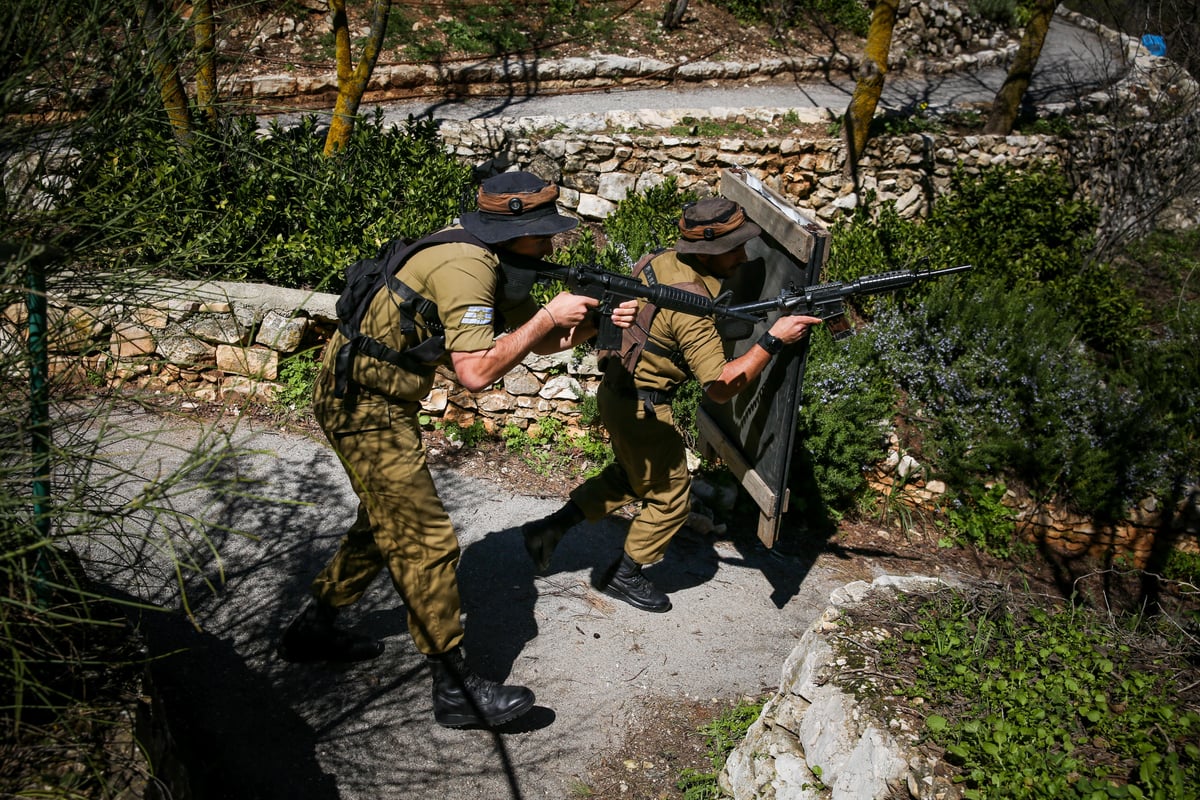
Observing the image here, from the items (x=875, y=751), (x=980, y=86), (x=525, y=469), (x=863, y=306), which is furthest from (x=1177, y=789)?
(x=980, y=86)

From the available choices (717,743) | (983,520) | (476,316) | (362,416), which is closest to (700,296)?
(476,316)

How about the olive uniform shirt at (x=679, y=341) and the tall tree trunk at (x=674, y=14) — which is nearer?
the olive uniform shirt at (x=679, y=341)

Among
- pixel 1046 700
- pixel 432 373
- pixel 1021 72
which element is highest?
pixel 1021 72

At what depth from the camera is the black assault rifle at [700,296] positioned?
3.66 meters

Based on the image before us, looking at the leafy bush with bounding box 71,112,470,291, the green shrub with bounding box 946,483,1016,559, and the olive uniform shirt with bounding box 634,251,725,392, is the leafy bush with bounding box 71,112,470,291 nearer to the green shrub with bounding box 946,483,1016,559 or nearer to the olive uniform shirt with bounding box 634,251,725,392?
the olive uniform shirt with bounding box 634,251,725,392

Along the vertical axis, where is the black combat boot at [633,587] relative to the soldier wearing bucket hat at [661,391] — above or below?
below

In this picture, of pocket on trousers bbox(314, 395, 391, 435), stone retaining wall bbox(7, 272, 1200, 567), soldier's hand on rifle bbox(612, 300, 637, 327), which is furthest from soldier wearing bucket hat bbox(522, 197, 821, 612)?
stone retaining wall bbox(7, 272, 1200, 567)

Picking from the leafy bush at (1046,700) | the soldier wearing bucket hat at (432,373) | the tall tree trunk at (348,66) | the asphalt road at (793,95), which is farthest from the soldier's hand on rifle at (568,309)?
the asphalt road at (793,95)

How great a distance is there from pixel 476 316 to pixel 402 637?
5.57 ft

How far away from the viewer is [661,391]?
4270mm

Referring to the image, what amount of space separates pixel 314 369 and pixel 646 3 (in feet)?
33.4

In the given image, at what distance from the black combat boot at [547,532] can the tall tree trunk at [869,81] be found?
6.48m

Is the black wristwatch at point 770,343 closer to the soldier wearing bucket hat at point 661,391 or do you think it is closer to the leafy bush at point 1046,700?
the soldier wearing bucket hat at point 661,391

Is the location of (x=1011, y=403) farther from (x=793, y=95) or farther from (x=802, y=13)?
(x=802, y=13)
